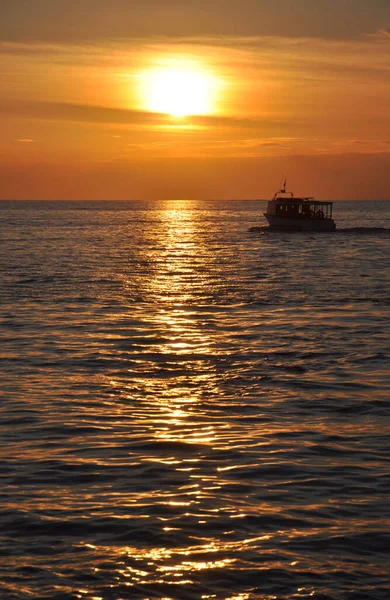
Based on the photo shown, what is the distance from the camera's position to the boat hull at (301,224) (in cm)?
11162

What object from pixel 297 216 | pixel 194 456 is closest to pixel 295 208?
pixel 297 216

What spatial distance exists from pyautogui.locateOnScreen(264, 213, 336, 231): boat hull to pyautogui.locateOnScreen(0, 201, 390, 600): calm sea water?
77565mm

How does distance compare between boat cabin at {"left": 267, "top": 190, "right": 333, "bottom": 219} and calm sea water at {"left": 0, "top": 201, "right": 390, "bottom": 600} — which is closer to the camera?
calm sea water at {"left": 0, "top": 201, "right": 390, "bottom": 600}

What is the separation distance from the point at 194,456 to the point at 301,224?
9937cm

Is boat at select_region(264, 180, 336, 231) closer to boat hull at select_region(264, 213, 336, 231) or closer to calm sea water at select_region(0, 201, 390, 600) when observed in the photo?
boat hull at select_region(264, 213, 336, 231)

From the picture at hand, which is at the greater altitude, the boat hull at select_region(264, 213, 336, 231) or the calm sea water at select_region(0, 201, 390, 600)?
the boat hull at select_region(264, 213, 336, 231)

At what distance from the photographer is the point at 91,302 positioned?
3909 cm

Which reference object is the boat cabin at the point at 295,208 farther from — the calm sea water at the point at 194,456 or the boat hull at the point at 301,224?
the calm sea water at the point at 194,456

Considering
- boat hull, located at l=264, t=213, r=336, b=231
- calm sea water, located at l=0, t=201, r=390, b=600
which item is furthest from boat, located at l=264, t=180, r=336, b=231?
calm sea water, located at l=0, t=201, r=390, b=600

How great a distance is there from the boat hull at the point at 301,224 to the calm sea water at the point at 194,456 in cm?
7757

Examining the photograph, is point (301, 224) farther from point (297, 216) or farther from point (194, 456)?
point (194, 456)

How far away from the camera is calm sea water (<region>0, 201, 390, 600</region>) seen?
1016 centimetres

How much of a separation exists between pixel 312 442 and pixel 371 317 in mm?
19619

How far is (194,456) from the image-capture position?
14.6 metres
